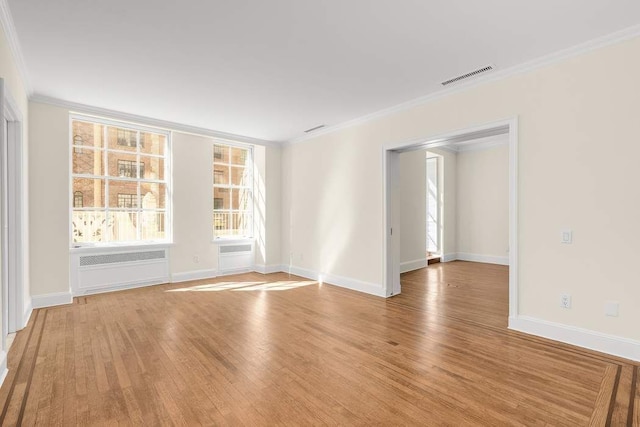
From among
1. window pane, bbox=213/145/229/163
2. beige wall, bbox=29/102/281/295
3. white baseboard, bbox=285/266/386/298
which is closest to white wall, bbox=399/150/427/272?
white baseboard, bbox=285/266/386/298

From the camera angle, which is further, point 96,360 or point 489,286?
point 489,286

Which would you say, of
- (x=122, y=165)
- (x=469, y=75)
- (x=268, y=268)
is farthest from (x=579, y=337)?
(x=122, y=165)

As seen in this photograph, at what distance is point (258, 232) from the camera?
6.67 m

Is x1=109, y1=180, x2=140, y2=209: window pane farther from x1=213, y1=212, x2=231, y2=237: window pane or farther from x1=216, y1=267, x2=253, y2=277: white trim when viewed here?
x1=216, y1=267, x2=253, y2=277: white trim

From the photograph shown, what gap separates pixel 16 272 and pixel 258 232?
3.82m

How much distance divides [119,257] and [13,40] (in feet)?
10.4

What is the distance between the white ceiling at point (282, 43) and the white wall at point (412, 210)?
9.12ft

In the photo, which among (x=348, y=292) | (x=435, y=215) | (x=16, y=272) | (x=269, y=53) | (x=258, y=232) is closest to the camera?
(x=269, y=53)

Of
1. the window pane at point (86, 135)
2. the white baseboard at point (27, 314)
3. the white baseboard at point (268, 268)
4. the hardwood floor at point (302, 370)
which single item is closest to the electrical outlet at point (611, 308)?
the hardwood floor at point (302, 370)

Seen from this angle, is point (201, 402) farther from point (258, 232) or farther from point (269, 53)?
point (258, 232)

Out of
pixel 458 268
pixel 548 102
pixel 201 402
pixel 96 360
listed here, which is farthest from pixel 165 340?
pixel 458 268

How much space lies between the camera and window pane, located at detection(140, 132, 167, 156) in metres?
5.41

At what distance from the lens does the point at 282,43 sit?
285 cm

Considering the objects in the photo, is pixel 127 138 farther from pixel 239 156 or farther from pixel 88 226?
pixel 239 156
